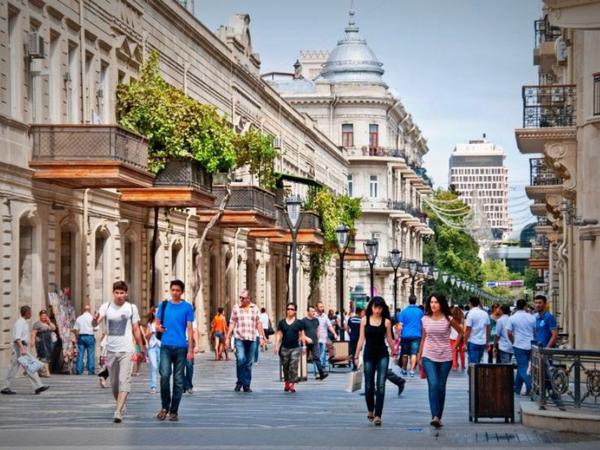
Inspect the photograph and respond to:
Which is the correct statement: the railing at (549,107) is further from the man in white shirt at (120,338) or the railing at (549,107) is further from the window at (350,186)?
the window at (350,186)

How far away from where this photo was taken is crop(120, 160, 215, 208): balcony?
3897 cm

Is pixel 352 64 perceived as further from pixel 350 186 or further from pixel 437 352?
pixel 437 352

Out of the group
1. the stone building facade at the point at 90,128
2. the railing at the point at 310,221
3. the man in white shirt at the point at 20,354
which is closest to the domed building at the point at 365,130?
the railing at the point at 310,221

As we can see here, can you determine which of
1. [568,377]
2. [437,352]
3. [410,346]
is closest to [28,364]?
[437,352]

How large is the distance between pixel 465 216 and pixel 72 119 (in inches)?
4174

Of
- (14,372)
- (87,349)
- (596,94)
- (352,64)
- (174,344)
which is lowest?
(14,372)

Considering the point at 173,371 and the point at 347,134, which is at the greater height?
the point at 347,134

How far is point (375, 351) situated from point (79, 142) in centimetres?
1421

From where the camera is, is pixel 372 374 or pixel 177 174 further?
pixel 177 174

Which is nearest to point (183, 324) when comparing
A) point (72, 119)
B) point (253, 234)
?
point (72, 119)

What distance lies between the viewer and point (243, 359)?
2634 cm

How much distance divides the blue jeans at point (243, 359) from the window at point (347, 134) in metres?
73.9

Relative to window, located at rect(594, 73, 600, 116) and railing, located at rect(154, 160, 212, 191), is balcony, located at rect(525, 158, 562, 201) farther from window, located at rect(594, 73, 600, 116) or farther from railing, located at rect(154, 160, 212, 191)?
window, located at rect(594, 73, 600, 116)

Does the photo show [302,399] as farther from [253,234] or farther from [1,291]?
[253,234]
